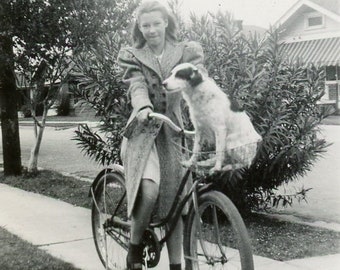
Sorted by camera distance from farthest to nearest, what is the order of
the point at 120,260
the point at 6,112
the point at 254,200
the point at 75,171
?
1. the point at 75,171
2. the point at 6,112
3. the point at 254,200
4. the point at 120,260

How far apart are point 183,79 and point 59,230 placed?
3.47 metres

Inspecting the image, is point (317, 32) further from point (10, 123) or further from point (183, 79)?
point (183, 79)

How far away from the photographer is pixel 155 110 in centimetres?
386

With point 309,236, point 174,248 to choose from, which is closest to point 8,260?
point 174,248

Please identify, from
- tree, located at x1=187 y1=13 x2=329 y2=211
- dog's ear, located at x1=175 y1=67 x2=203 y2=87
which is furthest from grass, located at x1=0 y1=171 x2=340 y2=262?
dog's ear, located at x1=175 y1=67 x2=203 y2=87

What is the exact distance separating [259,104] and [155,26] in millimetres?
2376

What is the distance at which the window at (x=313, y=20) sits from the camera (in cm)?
2645

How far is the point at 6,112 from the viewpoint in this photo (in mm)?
10531

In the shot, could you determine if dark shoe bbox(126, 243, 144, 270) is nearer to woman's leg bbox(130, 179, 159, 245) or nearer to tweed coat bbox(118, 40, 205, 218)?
woman's leg bbox(130, 179, 159, 245)

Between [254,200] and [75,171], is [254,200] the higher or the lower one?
the higher one

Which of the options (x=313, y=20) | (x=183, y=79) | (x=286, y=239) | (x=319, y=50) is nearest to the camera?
(x=183, y=79)

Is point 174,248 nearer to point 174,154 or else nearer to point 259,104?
point 174,154

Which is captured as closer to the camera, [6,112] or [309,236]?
[309,236]

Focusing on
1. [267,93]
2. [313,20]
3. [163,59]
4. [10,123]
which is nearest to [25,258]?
[163,59]
